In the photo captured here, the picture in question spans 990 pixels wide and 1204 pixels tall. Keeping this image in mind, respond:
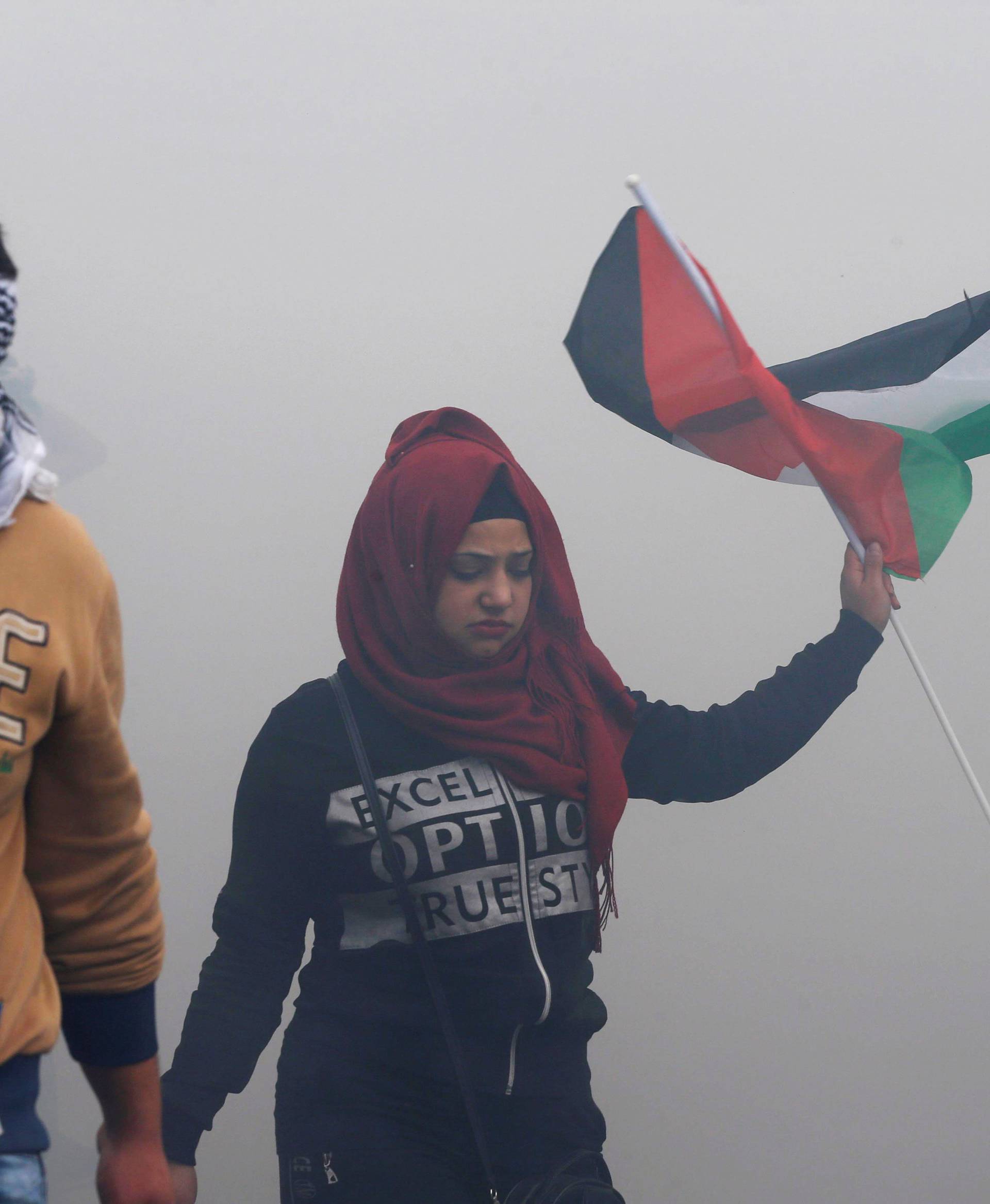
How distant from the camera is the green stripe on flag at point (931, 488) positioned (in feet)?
5.69

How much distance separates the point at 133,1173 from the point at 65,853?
262mm

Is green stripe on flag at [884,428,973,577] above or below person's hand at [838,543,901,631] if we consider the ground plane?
above

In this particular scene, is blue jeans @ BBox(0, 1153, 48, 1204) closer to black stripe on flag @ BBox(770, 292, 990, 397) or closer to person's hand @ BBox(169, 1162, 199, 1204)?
person's hand @ BBox(169, 1162, 199, 1204)

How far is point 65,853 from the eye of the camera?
0.87m

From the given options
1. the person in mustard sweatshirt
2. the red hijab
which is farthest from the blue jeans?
the red hijab

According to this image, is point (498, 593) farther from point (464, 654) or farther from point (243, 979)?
point (243, 979)

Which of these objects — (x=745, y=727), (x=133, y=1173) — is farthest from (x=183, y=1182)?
(x=745, y=727)

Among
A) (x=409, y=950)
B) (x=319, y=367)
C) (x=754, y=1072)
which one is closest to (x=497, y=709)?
(x=409, y=950)

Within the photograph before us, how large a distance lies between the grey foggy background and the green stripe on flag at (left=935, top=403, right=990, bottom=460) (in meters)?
0.28

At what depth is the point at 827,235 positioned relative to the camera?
1.96 meters

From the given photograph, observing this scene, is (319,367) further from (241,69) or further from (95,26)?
(95,26)

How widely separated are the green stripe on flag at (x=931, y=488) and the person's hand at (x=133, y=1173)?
4.03 ft

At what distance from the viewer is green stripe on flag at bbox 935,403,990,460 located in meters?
1.73

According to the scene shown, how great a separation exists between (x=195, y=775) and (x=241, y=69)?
1.00m
